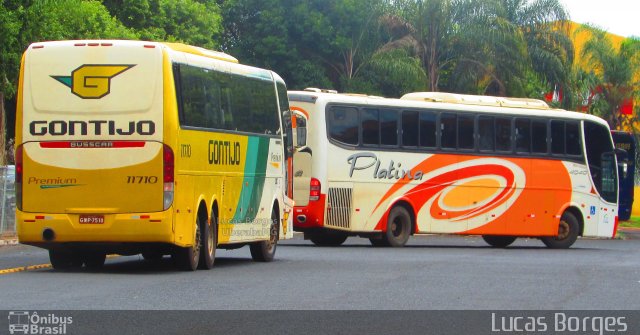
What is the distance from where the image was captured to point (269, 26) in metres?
65.9

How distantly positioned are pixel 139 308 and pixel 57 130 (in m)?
5.74

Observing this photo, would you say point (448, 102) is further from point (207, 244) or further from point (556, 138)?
point (207, 244)

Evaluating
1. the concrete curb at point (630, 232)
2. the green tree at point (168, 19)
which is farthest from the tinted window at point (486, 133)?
the green tree at point (168, 19)

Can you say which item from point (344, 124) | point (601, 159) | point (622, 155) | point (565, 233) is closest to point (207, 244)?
point (344, 124)

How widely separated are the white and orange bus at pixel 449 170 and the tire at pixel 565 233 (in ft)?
0.08

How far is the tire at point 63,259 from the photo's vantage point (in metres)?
19.6

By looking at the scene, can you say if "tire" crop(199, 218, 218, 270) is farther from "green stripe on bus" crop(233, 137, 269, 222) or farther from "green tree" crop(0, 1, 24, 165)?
"green tree" crop(0, 1, 24, 165)

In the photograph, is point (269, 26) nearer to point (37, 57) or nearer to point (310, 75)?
point (310, 75)

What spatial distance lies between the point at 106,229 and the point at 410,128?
14472 mm

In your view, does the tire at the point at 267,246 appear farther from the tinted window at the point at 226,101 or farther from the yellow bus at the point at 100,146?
the yellow bus at the point at 100,146

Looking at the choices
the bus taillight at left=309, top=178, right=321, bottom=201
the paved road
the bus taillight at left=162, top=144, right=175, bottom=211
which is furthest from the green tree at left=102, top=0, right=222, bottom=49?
the bus taillight at left=162, top=144, right=175, bottom=211

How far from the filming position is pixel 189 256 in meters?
19.4

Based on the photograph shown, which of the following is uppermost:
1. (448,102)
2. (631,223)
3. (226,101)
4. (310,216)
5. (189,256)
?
(226,101)

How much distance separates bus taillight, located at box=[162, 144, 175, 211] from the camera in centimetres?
1848
